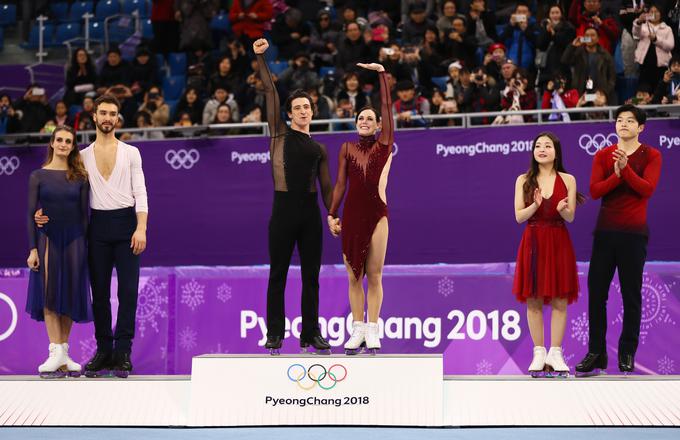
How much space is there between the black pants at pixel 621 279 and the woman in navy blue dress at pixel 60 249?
11.6 ft

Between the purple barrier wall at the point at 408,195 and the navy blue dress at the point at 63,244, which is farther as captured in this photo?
the purple barrier wall at the point at 408,195

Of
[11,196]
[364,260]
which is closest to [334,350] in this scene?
[364,260]

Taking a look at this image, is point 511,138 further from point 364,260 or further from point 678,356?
point 364,260

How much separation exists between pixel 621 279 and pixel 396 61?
255 inches

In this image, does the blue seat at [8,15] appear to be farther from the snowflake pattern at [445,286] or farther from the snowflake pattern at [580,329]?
the snowflake pattern at [580,329]

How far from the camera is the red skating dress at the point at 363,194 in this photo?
6.97m

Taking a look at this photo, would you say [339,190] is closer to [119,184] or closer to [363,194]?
[363,194]

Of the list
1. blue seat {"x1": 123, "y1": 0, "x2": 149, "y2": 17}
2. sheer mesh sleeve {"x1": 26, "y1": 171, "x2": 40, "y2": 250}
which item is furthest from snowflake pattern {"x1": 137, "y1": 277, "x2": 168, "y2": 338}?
blue seat {"x1": 123, "y1": 0, "x2": 149, "y2": 17}

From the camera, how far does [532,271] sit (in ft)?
22.8

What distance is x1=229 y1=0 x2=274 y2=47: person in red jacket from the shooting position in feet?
48.4

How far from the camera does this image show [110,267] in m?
7.08

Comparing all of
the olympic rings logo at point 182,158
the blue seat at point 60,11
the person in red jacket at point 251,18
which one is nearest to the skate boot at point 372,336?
the olympic rings logo at point 182,158

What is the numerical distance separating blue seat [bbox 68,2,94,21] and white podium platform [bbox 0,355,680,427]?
1232cm

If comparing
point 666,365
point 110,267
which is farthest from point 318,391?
point 666,365
